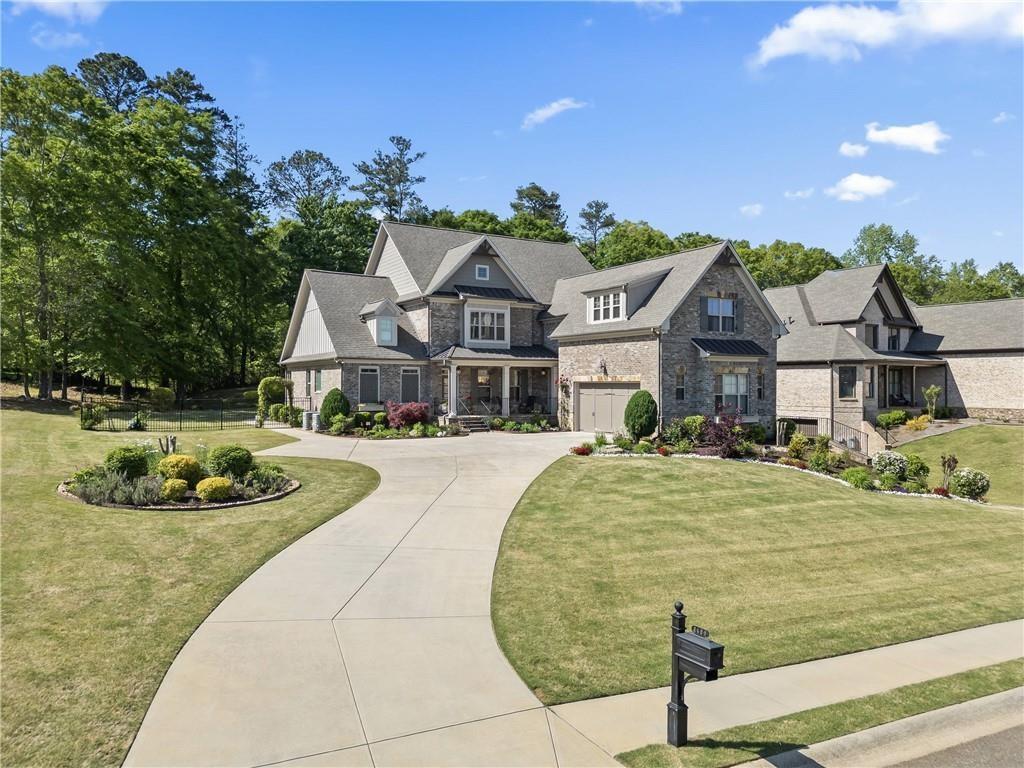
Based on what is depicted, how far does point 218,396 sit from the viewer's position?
4872 centimetres

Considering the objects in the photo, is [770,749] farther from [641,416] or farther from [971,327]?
[971,327]

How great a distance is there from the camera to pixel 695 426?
26.0 m

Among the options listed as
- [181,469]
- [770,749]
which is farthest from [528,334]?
[770,749]

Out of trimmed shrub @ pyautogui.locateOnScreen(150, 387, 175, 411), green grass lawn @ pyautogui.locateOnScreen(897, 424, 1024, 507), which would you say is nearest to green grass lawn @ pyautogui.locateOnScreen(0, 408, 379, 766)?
trimmed shrub @ pyautogui.locateOnScreen(150, 387, 175, 411)

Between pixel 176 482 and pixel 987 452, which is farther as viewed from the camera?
pixel 987 452

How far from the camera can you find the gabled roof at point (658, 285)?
28.1 metres

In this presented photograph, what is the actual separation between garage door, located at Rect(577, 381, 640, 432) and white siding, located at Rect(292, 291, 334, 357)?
503 inches

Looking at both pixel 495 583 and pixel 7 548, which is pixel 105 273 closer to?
pixel 7 548

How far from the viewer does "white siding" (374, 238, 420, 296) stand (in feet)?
115

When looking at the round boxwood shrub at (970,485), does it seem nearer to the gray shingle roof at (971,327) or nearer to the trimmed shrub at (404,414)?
the trimmed shrub at (404,414)

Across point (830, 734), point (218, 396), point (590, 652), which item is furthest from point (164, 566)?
point (218, 396)

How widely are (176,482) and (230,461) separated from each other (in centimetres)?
160

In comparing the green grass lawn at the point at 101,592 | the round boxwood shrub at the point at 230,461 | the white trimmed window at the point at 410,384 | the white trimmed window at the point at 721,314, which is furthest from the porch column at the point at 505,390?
the round boxwood shrub at the point at 230,461

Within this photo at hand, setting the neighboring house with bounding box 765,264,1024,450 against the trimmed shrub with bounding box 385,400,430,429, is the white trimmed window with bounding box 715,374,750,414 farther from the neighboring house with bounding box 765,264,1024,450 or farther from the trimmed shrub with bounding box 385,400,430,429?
the trimmed shrub with bounding box 385,400,430,429
